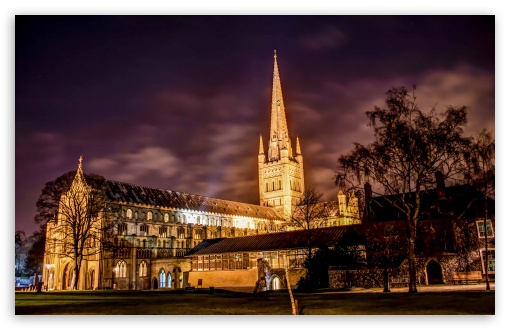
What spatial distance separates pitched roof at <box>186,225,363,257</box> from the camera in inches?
819

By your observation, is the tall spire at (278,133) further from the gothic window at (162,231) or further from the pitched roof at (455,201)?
the pitched roof at (455,201)

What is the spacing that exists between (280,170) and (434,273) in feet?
164

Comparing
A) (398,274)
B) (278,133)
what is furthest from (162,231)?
(398,274)

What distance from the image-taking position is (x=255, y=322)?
10.4 metres

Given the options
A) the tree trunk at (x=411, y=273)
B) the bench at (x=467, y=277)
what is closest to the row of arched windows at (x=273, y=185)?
the bench at (x=467, y=277)

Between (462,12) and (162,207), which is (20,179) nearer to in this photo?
(462,12)

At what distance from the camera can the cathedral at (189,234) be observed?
24.1 metres

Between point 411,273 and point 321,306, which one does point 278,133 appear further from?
point 321,306

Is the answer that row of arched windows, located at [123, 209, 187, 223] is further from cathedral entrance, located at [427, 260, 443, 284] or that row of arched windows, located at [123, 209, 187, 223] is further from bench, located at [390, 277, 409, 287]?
bench, located at [390, 277, 409, 287]

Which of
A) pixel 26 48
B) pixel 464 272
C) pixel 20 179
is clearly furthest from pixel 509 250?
pixel 26 48

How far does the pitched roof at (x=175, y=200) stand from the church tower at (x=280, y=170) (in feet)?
20.5

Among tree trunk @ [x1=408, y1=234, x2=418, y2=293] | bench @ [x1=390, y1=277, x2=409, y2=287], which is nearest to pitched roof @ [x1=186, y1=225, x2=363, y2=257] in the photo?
bench @ [x1=390, y1=277, x2=409, y2=287]

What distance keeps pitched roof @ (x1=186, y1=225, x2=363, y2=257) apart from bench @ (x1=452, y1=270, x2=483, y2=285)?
3.89 meters

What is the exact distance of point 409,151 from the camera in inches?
549
